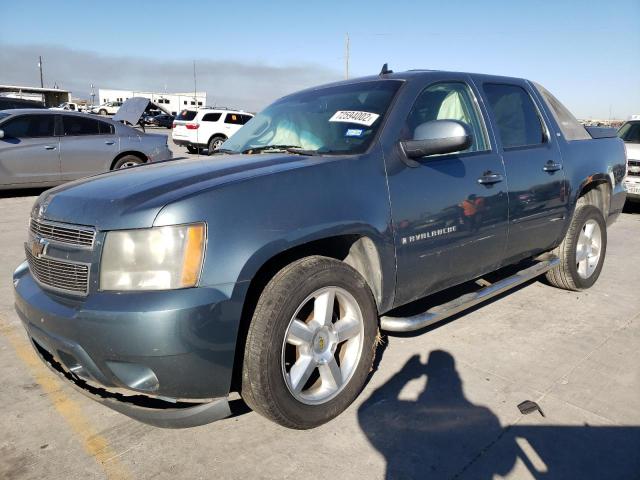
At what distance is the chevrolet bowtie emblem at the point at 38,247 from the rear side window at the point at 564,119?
391cm

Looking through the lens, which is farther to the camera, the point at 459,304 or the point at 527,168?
the point at 527,168

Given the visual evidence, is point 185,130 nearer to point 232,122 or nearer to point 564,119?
point 232,122

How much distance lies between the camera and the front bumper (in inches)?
80.6

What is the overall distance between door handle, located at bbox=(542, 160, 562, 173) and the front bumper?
2.86 metres

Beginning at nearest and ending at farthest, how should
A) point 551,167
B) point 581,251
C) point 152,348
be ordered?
point 152,348, point 551,167, point 581,251

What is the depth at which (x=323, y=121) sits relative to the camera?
3.28 m

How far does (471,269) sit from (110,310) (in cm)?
227

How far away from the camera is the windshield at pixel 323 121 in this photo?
9.85 ft

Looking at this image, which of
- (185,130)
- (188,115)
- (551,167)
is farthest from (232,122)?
(551,167)

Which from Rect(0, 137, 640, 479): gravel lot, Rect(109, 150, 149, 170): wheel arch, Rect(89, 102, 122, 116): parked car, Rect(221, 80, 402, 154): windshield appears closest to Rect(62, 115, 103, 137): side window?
Rect(109, 150, 149, 170): wheel arch

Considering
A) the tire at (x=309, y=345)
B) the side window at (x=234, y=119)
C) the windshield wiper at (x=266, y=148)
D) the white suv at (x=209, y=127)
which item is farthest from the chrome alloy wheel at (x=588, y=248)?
the side window at (x=234, y=119)

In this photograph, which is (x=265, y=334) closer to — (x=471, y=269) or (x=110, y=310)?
(x=110, y=310)

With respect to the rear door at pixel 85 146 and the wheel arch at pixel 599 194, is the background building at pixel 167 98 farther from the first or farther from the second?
the wheel arch at pixel 599 194

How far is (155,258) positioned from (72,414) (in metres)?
1.23
